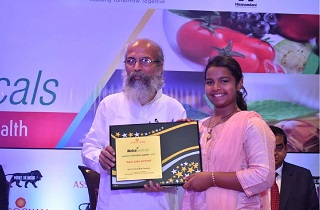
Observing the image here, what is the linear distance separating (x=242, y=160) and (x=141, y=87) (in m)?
0.90

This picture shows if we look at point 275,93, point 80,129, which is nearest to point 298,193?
point 275,93

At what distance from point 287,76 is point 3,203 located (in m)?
3.10

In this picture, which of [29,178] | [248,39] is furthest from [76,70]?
[248,39]

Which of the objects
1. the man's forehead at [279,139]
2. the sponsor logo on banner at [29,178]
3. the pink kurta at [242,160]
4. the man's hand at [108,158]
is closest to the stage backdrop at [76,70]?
the sponsor logo on banner at [29,178]

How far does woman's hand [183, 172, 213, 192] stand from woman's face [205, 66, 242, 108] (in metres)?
0.41

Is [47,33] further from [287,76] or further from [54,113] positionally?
[287,76]

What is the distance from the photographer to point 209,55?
17.2ft

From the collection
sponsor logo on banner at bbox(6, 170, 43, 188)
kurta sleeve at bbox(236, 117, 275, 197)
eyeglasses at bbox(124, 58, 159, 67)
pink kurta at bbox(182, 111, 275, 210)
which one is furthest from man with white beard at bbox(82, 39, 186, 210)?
sponsor logo on banner at bbox(6, 170, 43, 188)

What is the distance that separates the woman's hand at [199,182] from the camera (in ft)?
8.90

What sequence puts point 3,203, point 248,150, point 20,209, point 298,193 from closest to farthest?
point 248,150 < point 3,203 < point 298,193 < point 20,209

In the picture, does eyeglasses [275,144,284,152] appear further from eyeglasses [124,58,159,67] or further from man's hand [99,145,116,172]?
man's hand [99,145,116,172]

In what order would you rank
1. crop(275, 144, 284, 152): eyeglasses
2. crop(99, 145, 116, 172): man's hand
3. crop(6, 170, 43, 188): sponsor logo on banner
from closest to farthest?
1. crop(99, 145, 116, 172): man's hand
2. crop(275, 144, 284, 152): eyeglasses
3. crop(6, 170, 43, 188): sponsor logo on banner

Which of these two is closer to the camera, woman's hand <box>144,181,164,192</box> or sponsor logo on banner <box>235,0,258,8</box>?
woman's hand <box>144,181,164,192</box>

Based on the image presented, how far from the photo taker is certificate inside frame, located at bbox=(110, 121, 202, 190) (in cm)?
286
